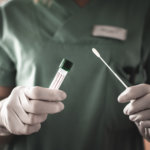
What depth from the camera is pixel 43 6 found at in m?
0.77

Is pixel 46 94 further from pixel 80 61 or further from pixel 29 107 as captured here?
pixel 80 61

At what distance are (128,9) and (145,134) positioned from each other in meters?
0.32

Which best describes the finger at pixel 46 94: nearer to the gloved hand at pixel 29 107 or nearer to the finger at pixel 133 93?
the gloved hand at pixel 29 107

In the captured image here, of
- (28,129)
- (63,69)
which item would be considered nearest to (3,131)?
(28,129)

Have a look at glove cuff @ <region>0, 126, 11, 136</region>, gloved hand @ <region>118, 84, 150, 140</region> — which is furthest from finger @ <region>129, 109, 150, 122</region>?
glove cuff @ <region>0, 126, 11, 136</region>

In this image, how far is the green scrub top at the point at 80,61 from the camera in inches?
27.6

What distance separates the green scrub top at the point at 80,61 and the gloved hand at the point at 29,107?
83 mm

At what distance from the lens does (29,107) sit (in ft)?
1.98

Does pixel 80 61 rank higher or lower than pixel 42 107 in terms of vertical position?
higher

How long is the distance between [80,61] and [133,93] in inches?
6.8

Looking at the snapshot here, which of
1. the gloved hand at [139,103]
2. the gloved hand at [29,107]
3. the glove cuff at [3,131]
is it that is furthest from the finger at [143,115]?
the glove cuff at [3,131]

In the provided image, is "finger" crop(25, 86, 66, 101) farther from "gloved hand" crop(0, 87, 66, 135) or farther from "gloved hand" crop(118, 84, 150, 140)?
"gloved hand" crop(118, 84, 150, 140)

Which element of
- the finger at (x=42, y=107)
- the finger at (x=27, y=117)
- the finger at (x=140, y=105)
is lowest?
the finger at (x=27, y=117)

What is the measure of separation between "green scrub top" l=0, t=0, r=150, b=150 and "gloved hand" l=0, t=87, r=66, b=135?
8cm
